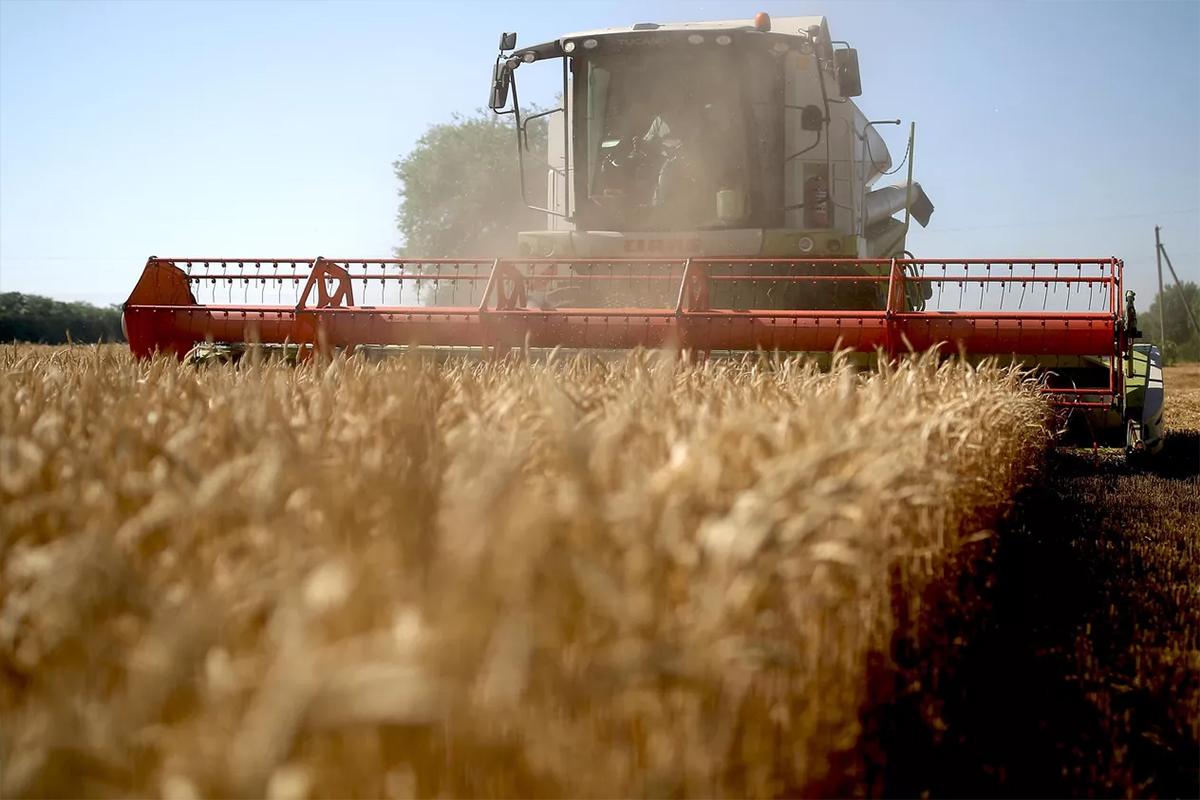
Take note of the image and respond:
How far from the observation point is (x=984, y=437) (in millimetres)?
4082

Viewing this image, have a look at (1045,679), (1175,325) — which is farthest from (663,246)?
(1175,325)

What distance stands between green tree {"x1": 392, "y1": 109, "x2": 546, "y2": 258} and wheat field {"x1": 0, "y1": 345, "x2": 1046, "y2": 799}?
3306 centimetres

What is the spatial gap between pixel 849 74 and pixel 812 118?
0.49 metres

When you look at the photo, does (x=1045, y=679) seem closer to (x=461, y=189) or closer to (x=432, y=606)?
(x=432, y=606)

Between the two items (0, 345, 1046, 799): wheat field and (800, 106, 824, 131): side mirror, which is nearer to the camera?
(0, 345, 1046, 799): wheat field

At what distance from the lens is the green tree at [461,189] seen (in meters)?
35.8

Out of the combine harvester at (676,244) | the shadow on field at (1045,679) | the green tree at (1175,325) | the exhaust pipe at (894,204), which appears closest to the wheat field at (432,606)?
the shadow on field at (1045,679)

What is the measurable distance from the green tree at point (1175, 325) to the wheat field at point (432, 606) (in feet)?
155

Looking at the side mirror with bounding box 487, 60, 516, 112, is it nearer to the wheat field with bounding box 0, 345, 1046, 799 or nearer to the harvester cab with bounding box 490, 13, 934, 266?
the harvester cab with bounding box 490, 13, 934, 266

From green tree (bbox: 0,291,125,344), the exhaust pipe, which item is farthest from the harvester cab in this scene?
green tree (bbox: 0,291,125,344)

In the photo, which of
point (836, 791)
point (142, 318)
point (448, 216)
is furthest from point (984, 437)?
point (448, 216)

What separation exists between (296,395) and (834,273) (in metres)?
6.34

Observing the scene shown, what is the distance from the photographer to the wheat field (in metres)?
0.99

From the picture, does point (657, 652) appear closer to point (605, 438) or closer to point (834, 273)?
point (605, 438)
